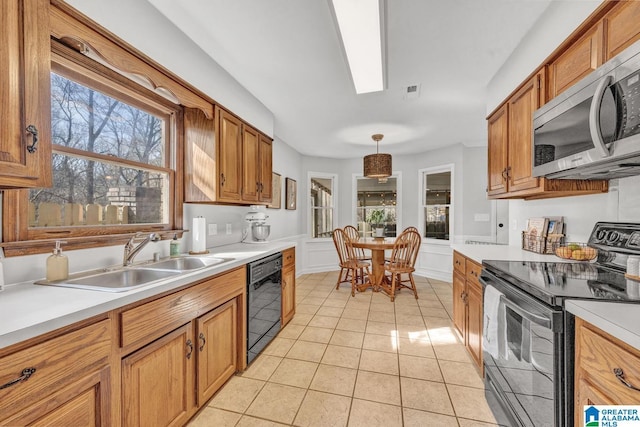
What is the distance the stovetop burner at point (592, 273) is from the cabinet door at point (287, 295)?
1.79 metres

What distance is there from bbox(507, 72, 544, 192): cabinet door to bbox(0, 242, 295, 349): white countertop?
2320mm

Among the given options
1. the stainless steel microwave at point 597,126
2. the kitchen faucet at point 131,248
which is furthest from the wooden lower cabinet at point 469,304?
the kitchen faucet at point 131,248

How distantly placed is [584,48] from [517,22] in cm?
51

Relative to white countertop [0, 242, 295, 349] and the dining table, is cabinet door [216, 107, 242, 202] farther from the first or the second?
the dining table

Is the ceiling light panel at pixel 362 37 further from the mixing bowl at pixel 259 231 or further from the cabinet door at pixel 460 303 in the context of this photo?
the cabinet door at pixel 460 303

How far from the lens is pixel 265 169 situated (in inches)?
120

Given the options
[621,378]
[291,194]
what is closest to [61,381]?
[621,378]

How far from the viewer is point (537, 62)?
5.98 feet

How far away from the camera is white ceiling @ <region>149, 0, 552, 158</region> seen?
5.43ft

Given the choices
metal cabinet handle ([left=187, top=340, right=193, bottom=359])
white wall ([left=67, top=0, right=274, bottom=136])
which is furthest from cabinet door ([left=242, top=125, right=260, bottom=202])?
metal cabinet handle ([left=187, top=340, right=193, bottom=359])

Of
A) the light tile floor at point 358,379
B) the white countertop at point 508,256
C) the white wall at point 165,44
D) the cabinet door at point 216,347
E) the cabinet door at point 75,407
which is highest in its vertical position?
the white wall at point 165,44

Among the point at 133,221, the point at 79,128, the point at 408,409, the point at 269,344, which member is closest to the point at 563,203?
the point at 408,409

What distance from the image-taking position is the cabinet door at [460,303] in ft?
7.46

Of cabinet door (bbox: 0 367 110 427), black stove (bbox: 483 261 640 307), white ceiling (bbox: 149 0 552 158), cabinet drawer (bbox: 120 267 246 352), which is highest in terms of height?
white ceiling (bbox: 149 0 552 158)
